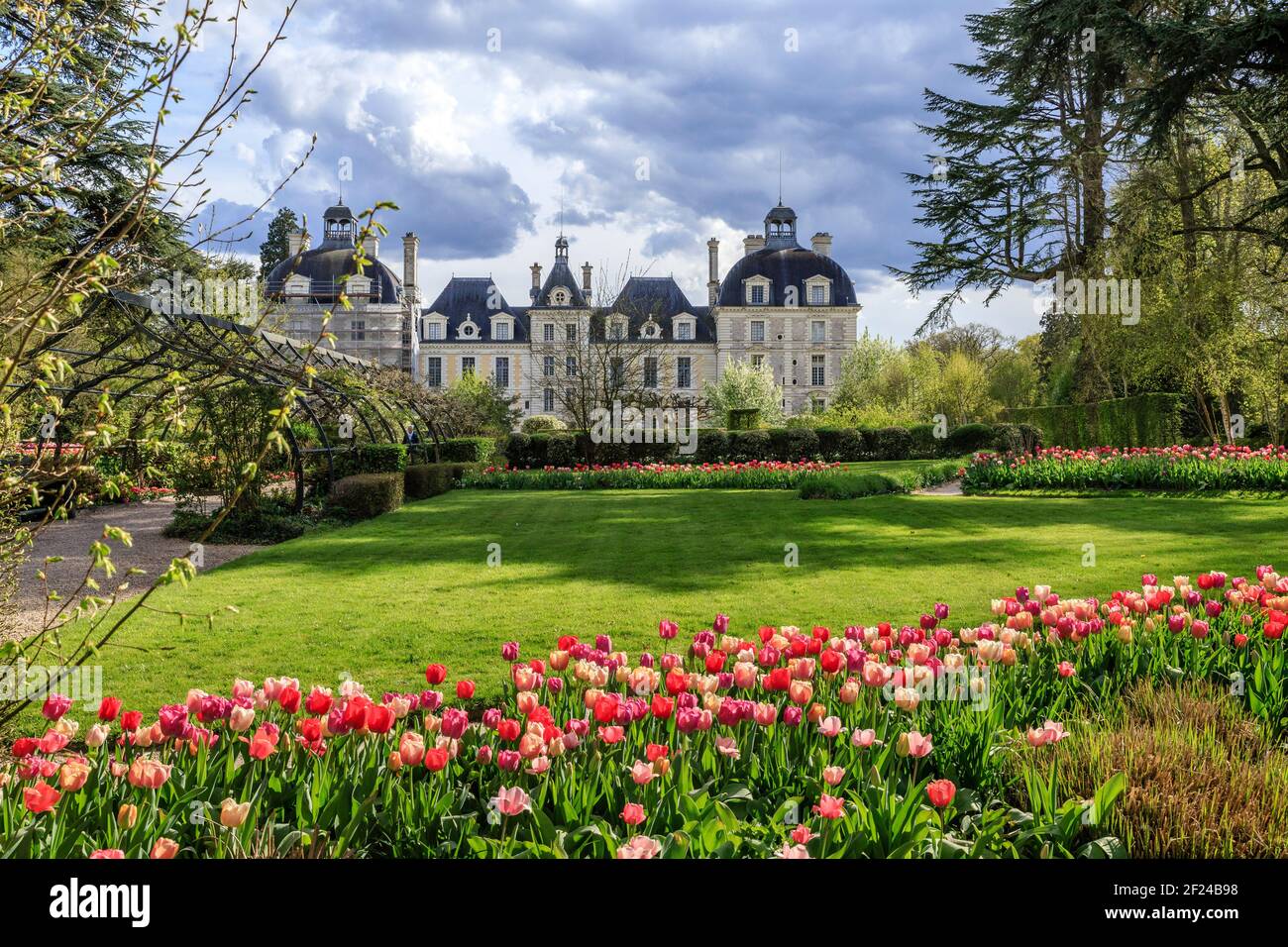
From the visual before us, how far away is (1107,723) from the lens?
3.07 meters

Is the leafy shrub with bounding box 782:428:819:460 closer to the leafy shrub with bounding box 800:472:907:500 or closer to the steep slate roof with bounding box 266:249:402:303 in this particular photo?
the leafy shrub with bounding box 800:472:907:500

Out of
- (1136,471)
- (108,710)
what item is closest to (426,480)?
(1136,471)

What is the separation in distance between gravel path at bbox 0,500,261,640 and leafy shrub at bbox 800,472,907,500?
8.63m

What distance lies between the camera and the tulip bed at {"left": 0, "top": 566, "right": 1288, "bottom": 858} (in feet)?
7.12

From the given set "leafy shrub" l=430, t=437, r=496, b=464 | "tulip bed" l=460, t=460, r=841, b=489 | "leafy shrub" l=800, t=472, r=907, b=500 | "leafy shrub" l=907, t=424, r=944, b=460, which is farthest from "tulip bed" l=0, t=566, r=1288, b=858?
"leafy shrub" l=907, t=424, r=944, b=460

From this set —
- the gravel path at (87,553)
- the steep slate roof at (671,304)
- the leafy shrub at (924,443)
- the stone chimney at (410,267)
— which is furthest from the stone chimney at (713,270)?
the gravel path at (87,553)

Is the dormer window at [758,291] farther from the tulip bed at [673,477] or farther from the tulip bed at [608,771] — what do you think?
the tulip bed at [608,771]

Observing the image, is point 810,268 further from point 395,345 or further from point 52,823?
point 52,823

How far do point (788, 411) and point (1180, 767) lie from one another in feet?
164

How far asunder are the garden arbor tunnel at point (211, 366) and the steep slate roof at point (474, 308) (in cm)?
3064

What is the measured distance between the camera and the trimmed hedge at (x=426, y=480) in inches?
601

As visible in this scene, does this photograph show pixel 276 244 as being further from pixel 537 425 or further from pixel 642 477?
pixel 642 477

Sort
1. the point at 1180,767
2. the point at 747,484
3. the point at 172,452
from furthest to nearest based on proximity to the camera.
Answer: the point at 747,484 < the point at 172,452 < the point at 1180,767
